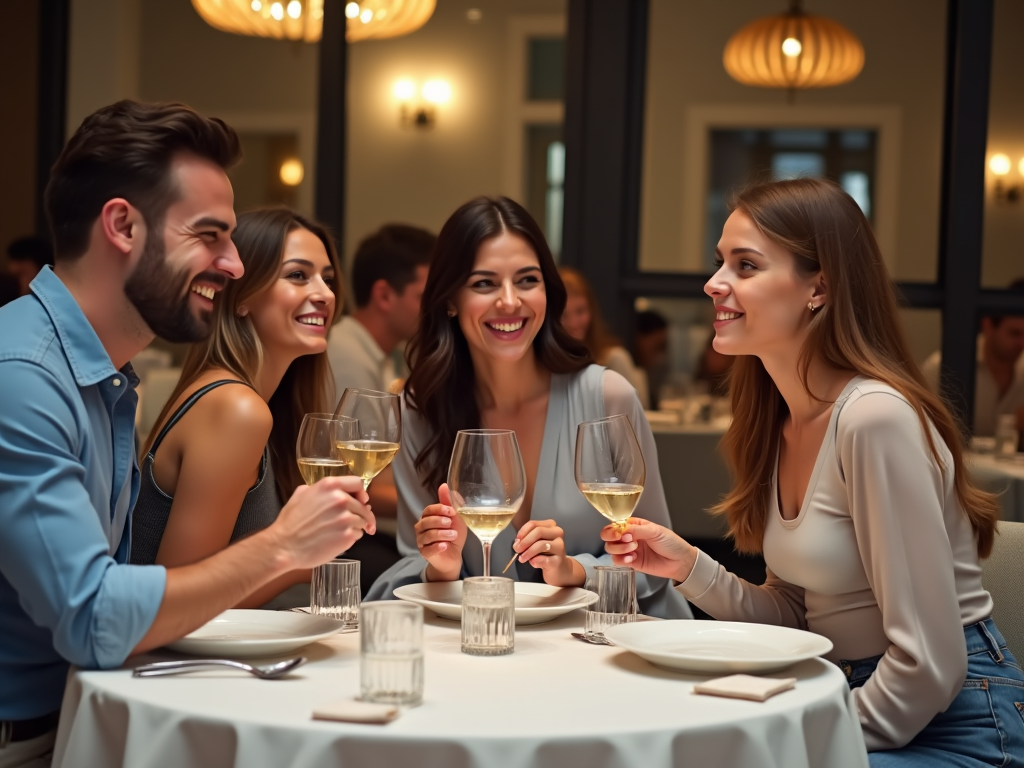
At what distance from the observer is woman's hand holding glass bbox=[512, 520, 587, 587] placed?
6.82 feet

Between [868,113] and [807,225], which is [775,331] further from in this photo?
[868,113]

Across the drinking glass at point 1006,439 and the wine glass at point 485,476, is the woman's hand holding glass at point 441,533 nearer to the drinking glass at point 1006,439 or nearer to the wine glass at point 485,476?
the wine glass at point 485,476

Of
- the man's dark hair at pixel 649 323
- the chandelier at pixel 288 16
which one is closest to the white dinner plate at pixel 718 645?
the chandelier at pixel 288 16

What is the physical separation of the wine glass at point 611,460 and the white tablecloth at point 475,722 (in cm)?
29

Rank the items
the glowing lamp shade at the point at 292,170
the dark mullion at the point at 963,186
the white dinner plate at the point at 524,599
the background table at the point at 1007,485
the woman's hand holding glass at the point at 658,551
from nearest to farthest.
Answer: the white dinner plate at the point at 524,599 → the woman's hand holding glass at the point at 658,551 → the background table at the point at 1007,485 → the dark mullion at the point at 963,186 → the glowing lamp shade at the point at 292,170

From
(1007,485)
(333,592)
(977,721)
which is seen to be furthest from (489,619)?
(1007,485)

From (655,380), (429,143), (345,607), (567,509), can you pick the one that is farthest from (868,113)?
(345,607)

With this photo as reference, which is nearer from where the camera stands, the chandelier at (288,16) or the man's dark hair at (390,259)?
the man's dark hair at (390,259)

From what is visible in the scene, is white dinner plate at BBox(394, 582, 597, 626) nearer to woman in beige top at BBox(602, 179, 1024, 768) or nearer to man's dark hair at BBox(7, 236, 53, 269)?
woman in beige top at BBox(602, 179, 1024, 768)

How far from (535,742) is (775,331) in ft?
3.60

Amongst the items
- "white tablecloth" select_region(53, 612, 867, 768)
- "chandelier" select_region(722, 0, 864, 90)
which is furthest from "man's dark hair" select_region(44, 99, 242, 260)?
"chandelier" select_region(722, 0, 864, 90)

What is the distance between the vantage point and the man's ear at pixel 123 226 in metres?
1.75

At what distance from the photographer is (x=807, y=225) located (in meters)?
2.15

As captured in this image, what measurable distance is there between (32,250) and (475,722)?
5.54 metres
